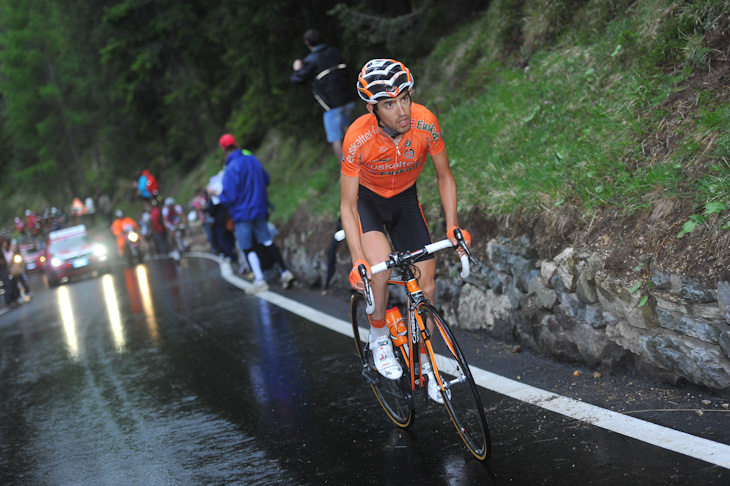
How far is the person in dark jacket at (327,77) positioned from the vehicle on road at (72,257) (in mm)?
13833

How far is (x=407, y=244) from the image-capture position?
538 cm

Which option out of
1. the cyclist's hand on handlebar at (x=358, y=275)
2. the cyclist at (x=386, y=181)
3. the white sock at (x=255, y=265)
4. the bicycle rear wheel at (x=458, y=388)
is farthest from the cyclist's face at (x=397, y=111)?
the white sock at (x=255, y=265)

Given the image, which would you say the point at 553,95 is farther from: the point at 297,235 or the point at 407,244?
the point at 297,235

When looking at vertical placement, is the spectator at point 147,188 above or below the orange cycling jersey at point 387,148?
above

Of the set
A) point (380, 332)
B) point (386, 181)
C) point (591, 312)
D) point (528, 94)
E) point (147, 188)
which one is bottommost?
point (591, 312)

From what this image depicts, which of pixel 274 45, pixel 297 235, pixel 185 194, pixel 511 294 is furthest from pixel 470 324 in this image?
pixel 185 194

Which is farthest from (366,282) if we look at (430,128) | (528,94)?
(528,94)

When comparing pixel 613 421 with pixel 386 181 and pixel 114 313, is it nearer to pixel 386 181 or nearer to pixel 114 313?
pixel 386 181

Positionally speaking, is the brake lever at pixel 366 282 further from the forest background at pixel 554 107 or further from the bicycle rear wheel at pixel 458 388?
the forest background at pixel 554 107

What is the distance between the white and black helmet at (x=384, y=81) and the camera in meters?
4.61

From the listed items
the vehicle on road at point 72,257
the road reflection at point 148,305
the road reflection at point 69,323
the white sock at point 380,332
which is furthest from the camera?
the vehicle on road at point 72,257

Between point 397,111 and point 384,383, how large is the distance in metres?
1.93

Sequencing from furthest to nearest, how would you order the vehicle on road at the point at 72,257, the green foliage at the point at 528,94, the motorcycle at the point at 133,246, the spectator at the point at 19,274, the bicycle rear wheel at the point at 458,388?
the motorcycle at the point at 133,246 < the vehicle on road at the point at 72,257 < the spectator at the point at 19,274 < the green foliage at the point at 528,94 < the bicycle rear wheel at the point at 458,388

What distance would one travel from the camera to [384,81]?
460 centimetres
